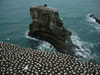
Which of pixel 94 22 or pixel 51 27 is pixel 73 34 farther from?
pixel 94 22

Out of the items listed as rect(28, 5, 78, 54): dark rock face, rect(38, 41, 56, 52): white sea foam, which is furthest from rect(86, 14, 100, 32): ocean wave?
rect(38, 41, 56, 52): white sea foam

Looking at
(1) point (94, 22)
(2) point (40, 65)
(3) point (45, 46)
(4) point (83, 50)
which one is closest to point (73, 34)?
(4) point (83, 50)

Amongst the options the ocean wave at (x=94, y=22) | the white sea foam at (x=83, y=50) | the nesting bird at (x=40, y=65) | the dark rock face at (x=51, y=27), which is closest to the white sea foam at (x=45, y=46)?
the dark rock face at (x=51, y=27)

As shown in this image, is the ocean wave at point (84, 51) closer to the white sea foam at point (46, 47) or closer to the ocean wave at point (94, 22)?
the white sea foam at point (46, 47)

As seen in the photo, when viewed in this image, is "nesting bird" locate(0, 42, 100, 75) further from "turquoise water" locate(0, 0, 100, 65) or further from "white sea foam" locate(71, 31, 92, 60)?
"turquoise water" locate(0, 0, 100, 65)

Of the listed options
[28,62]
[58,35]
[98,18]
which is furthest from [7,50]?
[98,18]

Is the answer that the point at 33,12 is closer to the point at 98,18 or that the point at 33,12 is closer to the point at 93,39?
the point at 93,39
